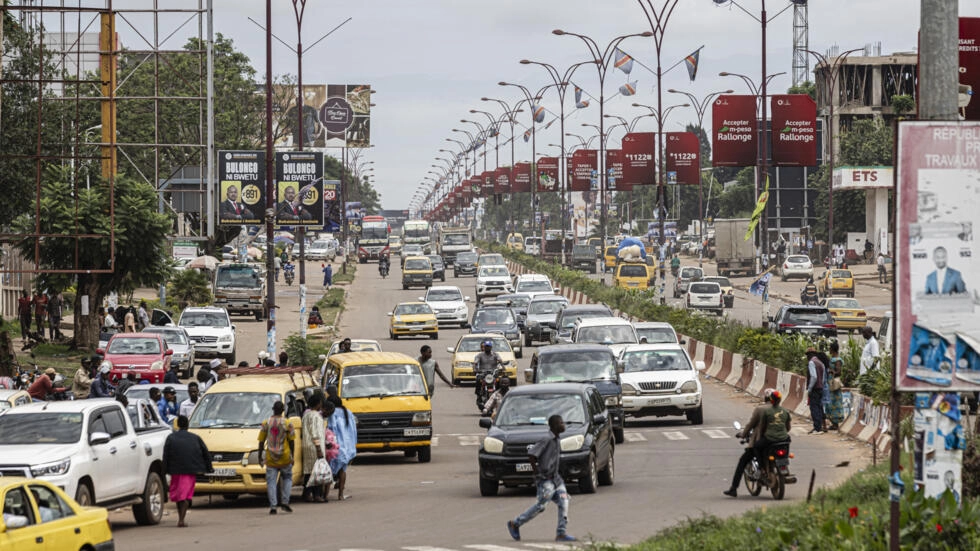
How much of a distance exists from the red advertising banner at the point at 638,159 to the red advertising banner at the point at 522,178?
108 feet

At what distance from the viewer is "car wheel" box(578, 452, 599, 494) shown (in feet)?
70.3

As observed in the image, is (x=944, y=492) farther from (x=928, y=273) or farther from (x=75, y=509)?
(x=75, y=509)

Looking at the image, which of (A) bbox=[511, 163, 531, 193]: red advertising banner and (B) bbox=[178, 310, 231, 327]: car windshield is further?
(A) bbox=[511, 163, 531, 193]: red advertising banner

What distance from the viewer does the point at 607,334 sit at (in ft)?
127

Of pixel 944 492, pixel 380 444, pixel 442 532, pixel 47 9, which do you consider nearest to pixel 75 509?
pixel 442 532

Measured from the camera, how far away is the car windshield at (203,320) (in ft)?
159

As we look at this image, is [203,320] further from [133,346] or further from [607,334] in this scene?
[607,334]

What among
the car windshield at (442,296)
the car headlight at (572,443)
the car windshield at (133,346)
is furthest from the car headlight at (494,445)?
the car windshield at (442,296)

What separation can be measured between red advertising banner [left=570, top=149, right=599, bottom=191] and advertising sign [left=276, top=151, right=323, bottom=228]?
31.7m

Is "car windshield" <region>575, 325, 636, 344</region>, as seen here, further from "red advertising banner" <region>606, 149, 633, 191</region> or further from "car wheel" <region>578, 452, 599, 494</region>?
"red advertising banner" <region>606, 149, 633, 191</region>

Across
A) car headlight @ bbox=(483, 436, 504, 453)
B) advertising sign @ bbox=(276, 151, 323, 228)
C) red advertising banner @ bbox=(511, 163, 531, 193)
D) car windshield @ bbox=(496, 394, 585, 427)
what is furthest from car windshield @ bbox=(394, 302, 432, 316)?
red advertising banner @ bbox=(511, 163, 531, 193)

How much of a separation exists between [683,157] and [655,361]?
1436 inches

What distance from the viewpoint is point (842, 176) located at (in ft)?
330

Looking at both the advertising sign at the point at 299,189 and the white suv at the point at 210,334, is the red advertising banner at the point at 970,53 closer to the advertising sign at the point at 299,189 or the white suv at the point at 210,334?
the advertising sign at the point at 299,189
